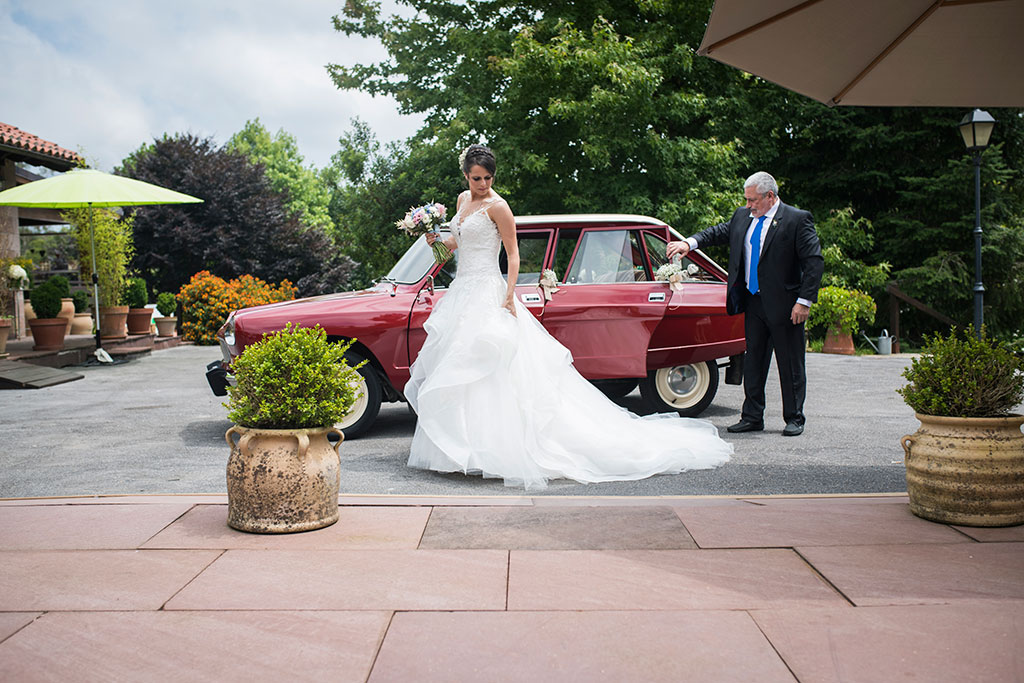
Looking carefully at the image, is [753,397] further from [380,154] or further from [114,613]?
[380,154]

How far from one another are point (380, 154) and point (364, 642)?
2911cm

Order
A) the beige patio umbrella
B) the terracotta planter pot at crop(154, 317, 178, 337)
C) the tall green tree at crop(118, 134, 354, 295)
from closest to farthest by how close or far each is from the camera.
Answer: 1. the beige patio umbrella
2. the terracotta planter pot at crop(154, 317, 178, 337)
3. the tall green tree at crop(118, 134, 354, 295)

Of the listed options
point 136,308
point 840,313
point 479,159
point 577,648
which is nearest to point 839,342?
point 840,313

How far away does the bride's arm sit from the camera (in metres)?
5.82

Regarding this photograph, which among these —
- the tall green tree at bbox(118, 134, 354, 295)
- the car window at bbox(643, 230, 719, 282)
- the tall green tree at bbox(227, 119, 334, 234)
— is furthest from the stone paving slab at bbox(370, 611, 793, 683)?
the tall green tree at bbox(227, 119, 334, 234)

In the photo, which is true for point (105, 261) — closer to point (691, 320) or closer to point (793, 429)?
point (691, 320)

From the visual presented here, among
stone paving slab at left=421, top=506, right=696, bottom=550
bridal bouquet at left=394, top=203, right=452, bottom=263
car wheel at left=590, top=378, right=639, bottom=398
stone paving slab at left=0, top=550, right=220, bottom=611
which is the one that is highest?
bridal bouquet at left=394, top=203, right=452, bottom=263

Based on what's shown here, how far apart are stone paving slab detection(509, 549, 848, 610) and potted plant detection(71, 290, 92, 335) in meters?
20.2

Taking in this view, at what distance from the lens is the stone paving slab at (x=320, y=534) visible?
3820mm

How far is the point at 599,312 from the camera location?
7.22 metres

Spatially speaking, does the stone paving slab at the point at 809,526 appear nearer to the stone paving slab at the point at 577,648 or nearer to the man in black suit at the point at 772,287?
the stone paving slab at the point at 577,648

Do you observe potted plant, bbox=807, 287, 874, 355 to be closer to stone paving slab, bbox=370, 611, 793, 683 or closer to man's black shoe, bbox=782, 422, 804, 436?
man's black shoe, bbox=782, 422, 804, 436

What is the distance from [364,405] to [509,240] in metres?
2.12

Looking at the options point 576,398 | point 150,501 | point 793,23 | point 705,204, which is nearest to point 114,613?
point 150,501
